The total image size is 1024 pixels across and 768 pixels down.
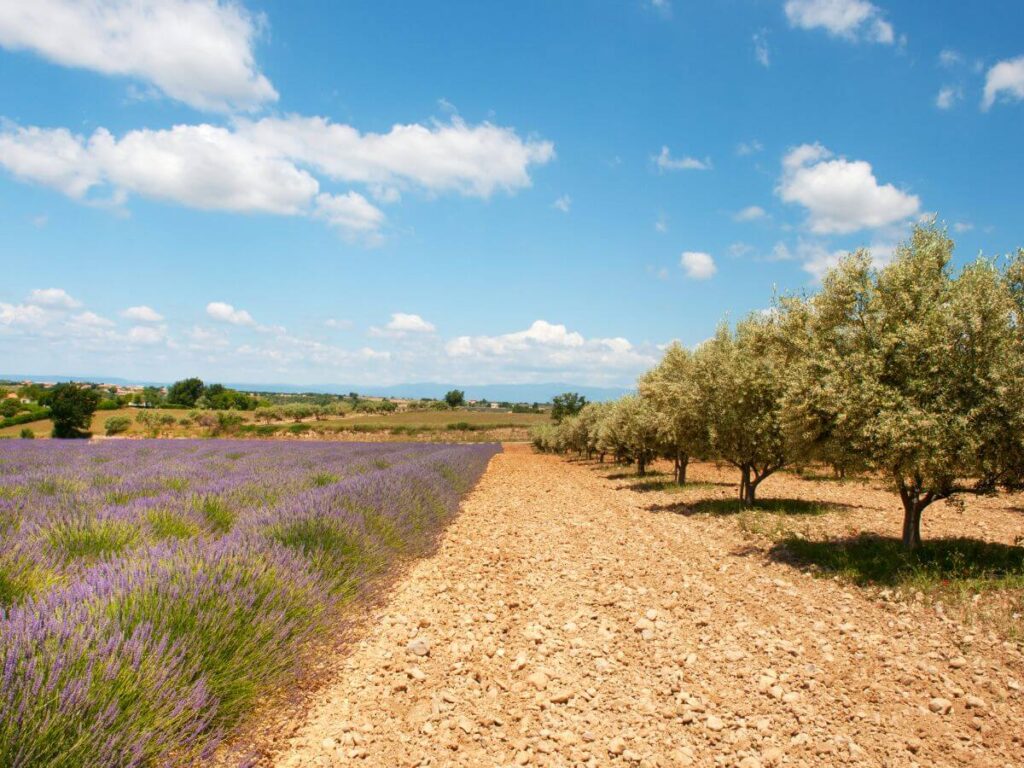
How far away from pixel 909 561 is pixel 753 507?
8169mm

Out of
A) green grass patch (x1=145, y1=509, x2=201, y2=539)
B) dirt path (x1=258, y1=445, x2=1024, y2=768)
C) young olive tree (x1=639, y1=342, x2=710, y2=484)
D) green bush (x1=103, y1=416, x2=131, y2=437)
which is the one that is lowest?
green bush (x1=103, y1=416, x2=131, y2=437)

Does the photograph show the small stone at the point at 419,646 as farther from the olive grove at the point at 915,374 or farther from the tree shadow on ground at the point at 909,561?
the olive grove at the point at 915,374

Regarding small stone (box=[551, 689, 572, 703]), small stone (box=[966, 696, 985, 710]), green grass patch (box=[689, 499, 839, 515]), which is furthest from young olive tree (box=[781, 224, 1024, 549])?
small stone (box=[551, 689, 572, 703])

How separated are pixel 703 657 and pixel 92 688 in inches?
223

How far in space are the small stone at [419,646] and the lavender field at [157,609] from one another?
0.91 meters

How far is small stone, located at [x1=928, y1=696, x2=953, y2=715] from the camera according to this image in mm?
5215

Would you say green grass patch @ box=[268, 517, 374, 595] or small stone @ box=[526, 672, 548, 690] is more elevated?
green grass patch @ box=[268, 517, 374, 595]

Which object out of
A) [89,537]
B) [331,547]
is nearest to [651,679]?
[331,547]

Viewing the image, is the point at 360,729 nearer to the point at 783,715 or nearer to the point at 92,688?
the point at 92,688

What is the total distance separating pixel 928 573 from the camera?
939 centimetres

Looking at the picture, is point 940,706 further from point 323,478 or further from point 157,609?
point 323,478

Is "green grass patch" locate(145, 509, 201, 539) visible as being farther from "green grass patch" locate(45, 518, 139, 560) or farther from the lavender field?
"green grass patch" locate(45, 518, 139, 560)

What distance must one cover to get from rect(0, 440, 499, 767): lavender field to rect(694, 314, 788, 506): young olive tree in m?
12.2

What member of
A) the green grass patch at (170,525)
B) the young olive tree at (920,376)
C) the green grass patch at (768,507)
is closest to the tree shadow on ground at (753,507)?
the green grass patch at (768,507)
